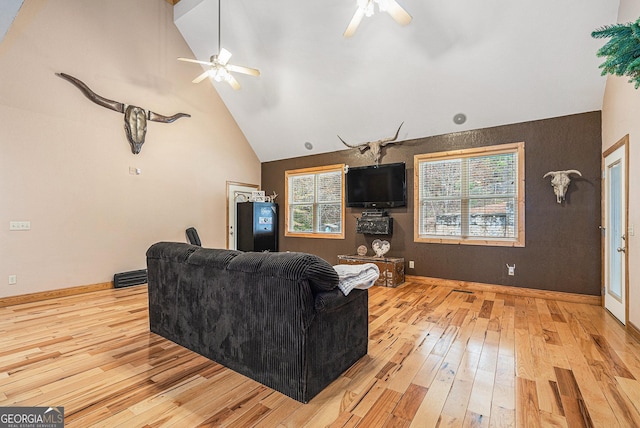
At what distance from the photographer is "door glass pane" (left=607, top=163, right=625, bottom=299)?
11.7ft

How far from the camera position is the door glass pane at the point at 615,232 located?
356cm

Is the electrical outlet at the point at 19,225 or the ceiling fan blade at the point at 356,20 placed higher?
the ceiling fan blade at the point at 356,20

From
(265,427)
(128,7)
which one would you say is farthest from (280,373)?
(128,7)

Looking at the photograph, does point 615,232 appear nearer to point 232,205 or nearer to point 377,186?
point 377,186

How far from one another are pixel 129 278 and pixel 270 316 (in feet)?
13.9

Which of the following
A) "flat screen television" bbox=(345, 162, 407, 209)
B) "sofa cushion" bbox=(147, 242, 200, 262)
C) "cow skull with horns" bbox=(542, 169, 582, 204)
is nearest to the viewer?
"sofa cushion" bbox=(147, 242, 200, 262)

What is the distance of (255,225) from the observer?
6766mm

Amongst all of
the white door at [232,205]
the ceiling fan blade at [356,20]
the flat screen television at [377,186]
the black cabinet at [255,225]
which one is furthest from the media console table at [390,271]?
the ceiling fan blade at [356,20]

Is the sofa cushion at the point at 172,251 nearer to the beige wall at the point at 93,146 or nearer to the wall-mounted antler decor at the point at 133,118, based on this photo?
the beige wall at the point at 93,146

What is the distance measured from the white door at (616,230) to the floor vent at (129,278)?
6.70 meters

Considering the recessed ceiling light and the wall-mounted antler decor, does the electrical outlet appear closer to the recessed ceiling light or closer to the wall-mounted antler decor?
the wall-mounted antler decor

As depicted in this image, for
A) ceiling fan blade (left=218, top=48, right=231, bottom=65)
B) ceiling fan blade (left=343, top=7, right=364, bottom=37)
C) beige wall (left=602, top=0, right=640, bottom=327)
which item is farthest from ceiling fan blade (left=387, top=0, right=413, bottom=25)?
ceiling fan blade (left=218, top=48, right=231, bottom=65)

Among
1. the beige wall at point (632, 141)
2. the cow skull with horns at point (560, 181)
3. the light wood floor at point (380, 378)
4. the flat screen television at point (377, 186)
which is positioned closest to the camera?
the light wood floor at point (380, 378)

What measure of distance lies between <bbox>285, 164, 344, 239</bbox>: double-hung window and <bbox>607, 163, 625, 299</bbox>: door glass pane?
421cm
